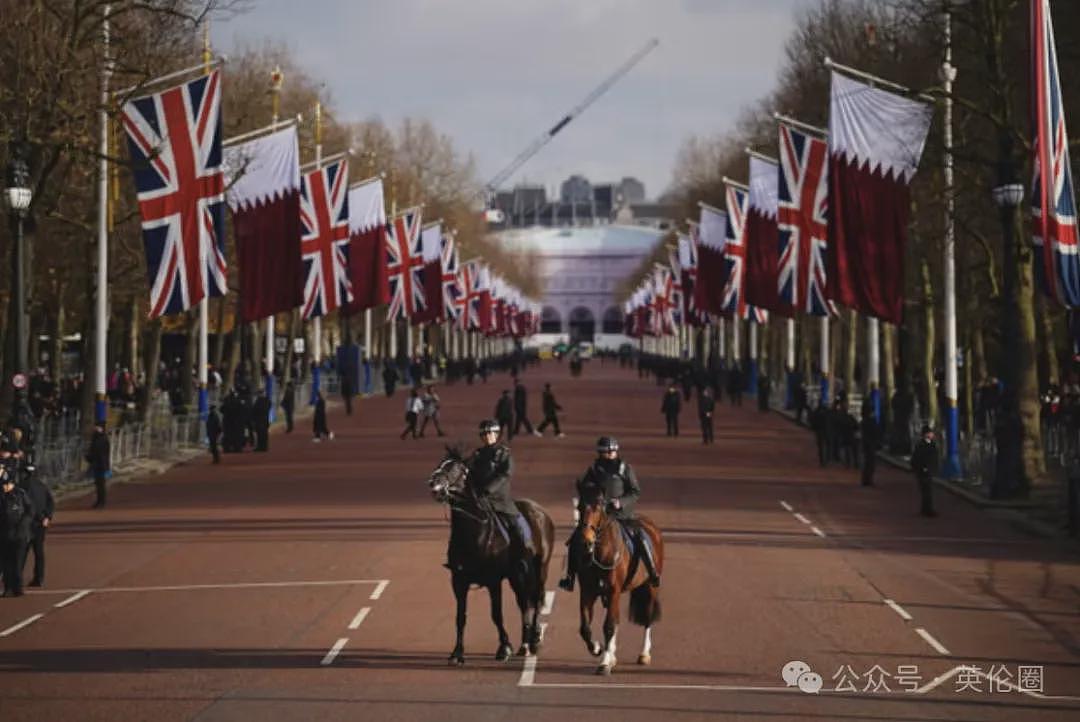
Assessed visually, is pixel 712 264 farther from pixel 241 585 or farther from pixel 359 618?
pixel 359 618

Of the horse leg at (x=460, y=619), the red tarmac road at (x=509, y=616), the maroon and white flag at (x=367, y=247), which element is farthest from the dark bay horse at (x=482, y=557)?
the maroon and white flag at (x=367, y=247)

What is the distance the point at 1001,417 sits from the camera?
36.1 metres

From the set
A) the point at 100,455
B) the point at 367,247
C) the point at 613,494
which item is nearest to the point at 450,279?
the point at 367,247

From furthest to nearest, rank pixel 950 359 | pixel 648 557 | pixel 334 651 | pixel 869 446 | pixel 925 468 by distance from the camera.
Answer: pixel 950 359
pixel 869 446
pixel 925 468
pixel 334 651
pixel 648 557

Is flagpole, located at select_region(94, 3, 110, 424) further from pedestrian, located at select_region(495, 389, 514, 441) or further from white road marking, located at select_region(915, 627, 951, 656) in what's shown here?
white road marking, located at select_region(915, 627, 951, 656)

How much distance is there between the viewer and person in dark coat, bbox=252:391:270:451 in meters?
50.2

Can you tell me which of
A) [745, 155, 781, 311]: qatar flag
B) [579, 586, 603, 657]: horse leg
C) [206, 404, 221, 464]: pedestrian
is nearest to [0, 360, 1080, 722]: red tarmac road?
[579, 586, 603, 657]: horse leg

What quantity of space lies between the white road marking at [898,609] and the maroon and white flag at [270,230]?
22361mm

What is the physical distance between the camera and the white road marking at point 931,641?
1812cm

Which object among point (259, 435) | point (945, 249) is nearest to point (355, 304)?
point (259, 435)

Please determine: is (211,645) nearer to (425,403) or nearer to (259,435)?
(259,435)

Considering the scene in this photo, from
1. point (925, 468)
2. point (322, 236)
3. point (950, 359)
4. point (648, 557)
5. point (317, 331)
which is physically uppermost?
point (322, 236)

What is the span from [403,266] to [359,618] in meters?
55.4

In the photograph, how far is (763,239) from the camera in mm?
53188
